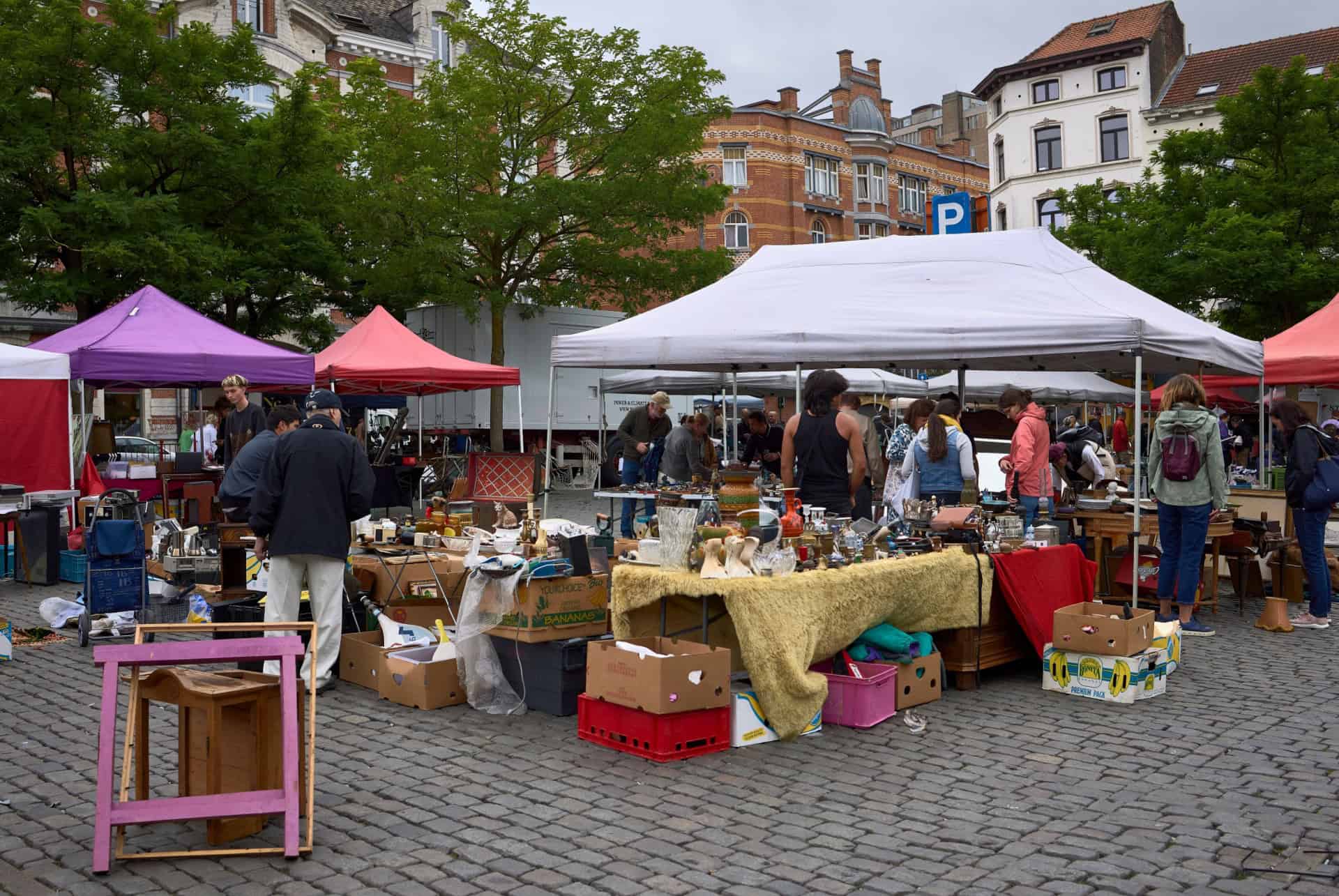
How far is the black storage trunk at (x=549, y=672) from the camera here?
6574mm

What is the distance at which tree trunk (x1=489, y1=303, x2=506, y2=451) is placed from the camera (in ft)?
80.5

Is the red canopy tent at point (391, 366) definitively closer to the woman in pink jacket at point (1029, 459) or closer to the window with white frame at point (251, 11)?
the woman in pink jacket at point (1029, 459)

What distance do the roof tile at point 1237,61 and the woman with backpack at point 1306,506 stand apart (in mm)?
38712

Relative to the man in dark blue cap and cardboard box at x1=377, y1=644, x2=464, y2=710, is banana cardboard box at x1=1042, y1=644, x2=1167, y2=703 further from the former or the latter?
the man in dark blue cap

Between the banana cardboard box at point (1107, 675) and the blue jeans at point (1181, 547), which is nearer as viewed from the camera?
the banana cardboard box at point (1107, 675)

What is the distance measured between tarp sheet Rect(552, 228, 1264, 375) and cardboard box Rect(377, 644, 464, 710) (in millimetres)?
3795

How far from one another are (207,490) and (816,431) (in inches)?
326

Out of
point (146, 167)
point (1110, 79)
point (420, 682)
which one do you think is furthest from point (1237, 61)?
point (420, 682)

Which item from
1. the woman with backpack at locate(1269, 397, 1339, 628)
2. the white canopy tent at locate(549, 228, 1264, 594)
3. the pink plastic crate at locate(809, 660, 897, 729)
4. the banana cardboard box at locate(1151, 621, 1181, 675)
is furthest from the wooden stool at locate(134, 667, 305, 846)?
the woman with backpack at locate(1269, 397, 1339, 628)

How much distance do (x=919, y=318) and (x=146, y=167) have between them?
54.3 feet

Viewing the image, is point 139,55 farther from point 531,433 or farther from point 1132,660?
point 1132,660

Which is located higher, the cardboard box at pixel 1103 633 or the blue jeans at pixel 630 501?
the blue jeans at pixel 630 501

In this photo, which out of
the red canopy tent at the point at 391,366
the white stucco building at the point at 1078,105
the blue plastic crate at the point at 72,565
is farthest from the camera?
the white stucco building at the point at 1078,105

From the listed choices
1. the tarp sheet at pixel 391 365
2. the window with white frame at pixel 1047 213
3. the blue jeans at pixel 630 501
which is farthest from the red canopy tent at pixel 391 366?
the window with white frame at pixel 1047 213
